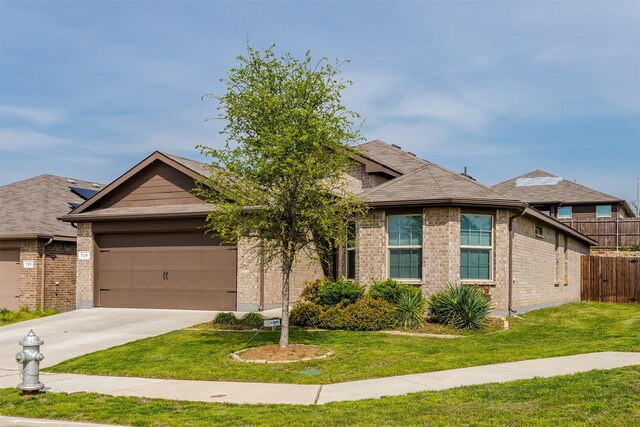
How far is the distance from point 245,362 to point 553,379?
5.63 meters

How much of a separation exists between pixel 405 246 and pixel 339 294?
2331 mm

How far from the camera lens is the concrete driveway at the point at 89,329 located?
15.2 m

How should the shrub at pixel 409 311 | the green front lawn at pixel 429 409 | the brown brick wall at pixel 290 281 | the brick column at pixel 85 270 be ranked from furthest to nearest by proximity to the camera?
1. the brick column at pixel 85 270
2. the brown brick wall at pixel 290 281
3. the shrub at pixel 409 311
4. the green front lawn at pixel 429 409

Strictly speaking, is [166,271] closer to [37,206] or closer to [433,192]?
[37,206]

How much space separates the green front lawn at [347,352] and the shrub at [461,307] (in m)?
0.66

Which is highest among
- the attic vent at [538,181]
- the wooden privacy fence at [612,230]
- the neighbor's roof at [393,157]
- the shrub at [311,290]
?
the attic vent at [538,181]

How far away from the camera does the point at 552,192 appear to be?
43062 millimetres

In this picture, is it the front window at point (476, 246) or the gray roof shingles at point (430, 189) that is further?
the front window at point (476, 246)

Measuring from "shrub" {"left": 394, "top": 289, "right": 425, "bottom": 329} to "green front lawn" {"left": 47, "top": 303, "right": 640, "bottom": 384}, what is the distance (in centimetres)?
102

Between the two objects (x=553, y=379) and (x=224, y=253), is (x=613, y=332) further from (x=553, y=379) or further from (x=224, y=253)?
(x=224, y=253)

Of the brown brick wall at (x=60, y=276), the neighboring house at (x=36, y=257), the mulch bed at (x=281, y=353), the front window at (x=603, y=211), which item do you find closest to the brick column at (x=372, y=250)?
the mulch bed at (x=281, y=353)

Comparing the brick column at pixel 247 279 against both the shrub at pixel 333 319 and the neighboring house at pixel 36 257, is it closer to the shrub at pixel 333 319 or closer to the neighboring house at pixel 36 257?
the shrub at pixel 333 319

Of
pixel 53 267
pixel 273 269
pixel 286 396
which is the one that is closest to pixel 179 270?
pixel 273 269

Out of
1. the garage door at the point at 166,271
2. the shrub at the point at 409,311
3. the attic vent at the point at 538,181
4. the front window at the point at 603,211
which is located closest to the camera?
the shrub at the point at 409,311
